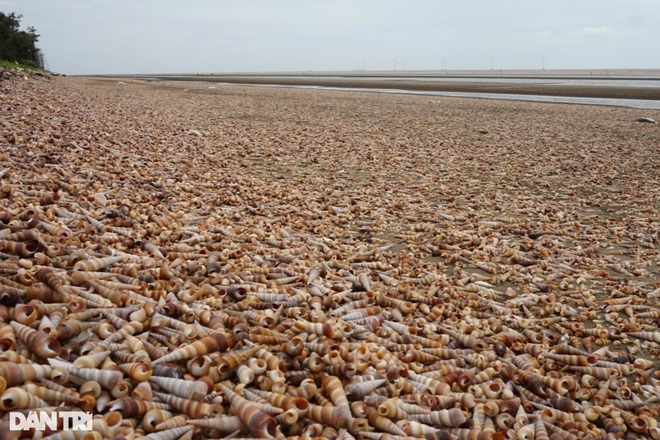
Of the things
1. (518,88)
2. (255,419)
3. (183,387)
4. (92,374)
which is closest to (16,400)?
(92,374)

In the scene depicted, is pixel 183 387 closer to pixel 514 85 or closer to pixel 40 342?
pixel 40 342

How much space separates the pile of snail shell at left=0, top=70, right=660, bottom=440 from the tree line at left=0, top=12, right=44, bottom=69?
222 feet

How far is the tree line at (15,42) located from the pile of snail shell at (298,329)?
67.6m

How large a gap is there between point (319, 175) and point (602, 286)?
7.66 meters

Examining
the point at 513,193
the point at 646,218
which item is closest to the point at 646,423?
the point at 646,218

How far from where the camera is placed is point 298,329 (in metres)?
4.35

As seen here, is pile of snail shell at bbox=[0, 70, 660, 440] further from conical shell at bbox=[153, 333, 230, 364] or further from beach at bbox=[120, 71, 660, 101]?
beach at bbox=[120, 71, 660, 101]

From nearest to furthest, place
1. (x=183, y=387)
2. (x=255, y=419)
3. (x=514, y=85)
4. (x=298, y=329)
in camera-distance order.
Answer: (x=255, y=419), (x=183, y=387), (x=298, y=329), (x=514, y=85)

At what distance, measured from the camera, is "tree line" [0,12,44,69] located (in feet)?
202

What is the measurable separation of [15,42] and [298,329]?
77069mm

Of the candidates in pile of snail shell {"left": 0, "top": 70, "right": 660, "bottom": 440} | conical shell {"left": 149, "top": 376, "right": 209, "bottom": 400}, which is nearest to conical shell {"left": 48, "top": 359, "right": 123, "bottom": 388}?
pile of snail shell {"left": 0, "top": 70, "right": 660, "bottom": 440}

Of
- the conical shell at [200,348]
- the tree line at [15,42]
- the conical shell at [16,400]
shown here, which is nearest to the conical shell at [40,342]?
the conical shell at [16,400]

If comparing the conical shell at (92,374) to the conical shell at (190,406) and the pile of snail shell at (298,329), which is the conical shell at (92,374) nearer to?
the pile of snail shell at (298,329)

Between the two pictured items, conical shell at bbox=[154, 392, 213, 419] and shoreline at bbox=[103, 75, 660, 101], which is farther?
shoreline at bbox=[103, 75, 660, 101]
